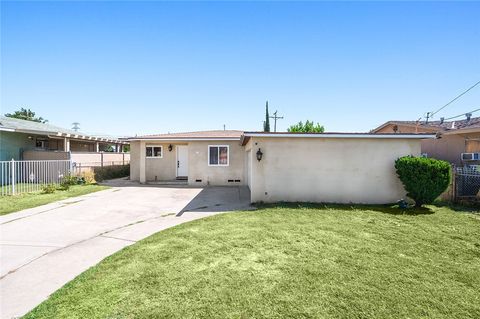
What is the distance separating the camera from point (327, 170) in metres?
9.73

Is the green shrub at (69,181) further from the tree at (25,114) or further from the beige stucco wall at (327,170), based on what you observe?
the tree at (25,114)

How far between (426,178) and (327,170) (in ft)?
11.1

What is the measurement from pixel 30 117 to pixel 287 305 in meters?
63.5

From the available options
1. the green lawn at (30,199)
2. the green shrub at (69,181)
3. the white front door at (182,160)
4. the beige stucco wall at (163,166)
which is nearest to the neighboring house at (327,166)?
the white front door at (182,160)

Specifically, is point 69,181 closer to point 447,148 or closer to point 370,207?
point 370,207

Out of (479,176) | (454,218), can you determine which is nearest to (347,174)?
(454,218)

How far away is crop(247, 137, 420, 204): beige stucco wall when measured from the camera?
31.6ft

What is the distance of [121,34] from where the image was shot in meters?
10.5

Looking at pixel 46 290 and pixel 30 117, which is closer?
pixel 46 290

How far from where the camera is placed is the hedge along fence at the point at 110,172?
53.6ft

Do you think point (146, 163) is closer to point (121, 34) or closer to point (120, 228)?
point (121, 34)

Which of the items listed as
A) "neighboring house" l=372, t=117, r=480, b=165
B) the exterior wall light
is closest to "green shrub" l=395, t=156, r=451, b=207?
the exterior wall light

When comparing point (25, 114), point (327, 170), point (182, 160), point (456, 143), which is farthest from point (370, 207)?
point (25, 114)

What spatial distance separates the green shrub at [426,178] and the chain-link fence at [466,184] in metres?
1.91
